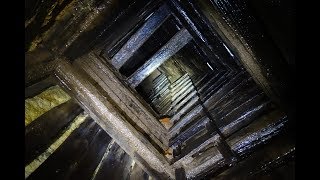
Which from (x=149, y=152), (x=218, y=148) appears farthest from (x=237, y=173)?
(x=149, y=152)

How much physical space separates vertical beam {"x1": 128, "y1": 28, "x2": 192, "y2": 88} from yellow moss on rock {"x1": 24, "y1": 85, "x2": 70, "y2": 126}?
1.34 metres

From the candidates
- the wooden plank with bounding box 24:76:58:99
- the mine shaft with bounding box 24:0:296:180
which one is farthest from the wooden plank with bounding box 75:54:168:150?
the wooden plank with bounding box 24:76:58:99

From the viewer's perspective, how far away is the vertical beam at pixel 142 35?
352 cm

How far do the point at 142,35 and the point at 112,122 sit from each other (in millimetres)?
1502

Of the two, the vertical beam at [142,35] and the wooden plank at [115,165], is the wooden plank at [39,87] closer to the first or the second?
the wooden plank at [115,165]

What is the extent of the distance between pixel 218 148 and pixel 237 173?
0.37 meters

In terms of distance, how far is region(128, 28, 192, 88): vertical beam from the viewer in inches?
161

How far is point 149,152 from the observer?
286 cm

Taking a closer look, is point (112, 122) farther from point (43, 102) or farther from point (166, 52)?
point (166, 52)

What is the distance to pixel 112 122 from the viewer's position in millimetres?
2803

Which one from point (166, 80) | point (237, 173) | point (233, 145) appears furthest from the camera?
point (166, 80)

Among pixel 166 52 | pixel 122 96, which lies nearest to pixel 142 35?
pixel 166 52

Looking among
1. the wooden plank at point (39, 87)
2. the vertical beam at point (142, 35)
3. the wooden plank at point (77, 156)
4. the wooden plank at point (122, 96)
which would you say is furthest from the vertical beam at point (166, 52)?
the wooden plank at point (39, 87)

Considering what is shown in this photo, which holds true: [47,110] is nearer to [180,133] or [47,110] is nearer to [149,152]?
[149,152]
